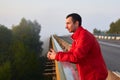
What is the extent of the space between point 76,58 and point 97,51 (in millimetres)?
340

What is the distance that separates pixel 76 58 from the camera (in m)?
5.56

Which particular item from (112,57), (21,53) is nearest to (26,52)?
(21,53)

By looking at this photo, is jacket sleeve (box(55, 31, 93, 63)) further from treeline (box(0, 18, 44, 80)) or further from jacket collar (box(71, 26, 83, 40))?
treeline (box(0, 18, 44, 80))

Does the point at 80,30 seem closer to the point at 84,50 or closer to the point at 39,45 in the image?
the point at 84,50

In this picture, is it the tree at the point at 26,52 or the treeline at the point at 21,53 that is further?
the treeline at the point at 21,53

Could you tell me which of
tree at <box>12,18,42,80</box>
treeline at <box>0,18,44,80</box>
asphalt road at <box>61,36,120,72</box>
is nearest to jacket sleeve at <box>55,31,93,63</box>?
asphalt road at <box>61,36,120,72</box>

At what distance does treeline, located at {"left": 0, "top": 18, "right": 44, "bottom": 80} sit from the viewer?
259 ft

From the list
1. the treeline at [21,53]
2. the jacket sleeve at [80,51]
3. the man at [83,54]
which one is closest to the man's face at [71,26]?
the man at [83,54]

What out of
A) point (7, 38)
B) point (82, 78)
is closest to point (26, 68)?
point (7, 38)

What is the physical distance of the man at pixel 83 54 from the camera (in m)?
5.58

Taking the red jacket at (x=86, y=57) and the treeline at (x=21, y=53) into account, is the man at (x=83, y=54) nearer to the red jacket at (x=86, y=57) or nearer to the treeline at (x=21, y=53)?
the red jacket at (x=86, y=57)

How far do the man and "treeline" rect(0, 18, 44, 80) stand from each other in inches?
2394

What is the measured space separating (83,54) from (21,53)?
90805mm

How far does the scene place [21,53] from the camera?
95.9 meters
